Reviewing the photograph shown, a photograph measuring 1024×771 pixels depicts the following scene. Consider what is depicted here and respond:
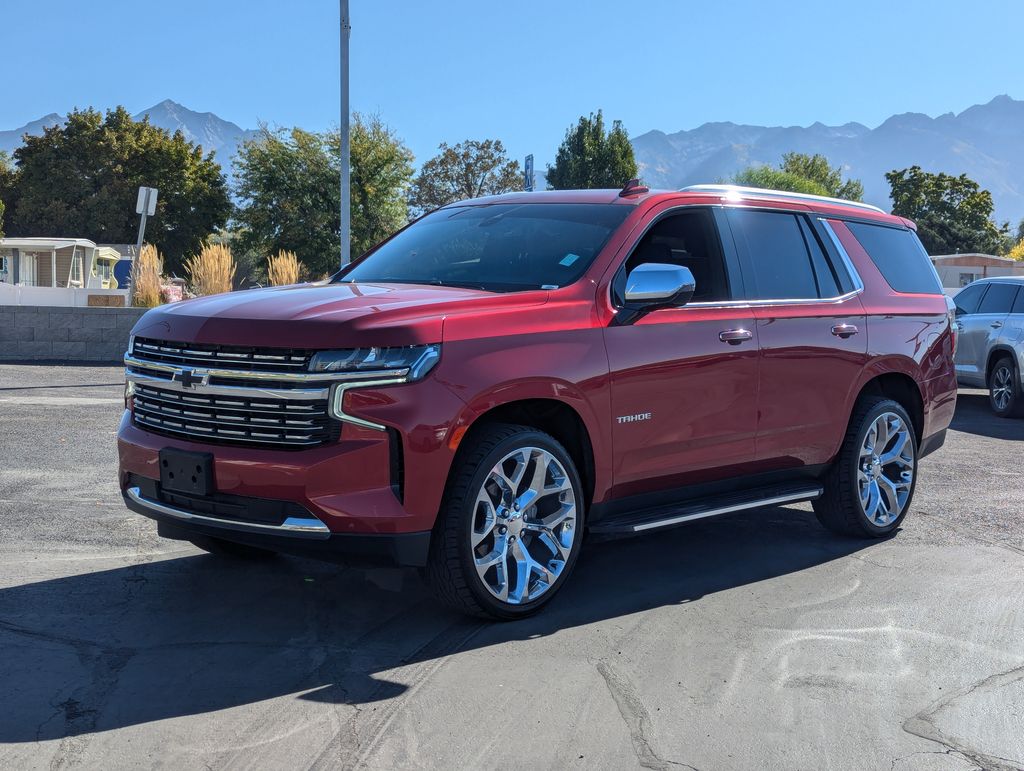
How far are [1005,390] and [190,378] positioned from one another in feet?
38.3

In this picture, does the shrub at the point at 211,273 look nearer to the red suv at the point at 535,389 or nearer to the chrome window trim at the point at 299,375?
Answer: the red suv at the point at 535,389

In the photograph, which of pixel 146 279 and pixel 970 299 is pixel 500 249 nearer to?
pixel 970 299

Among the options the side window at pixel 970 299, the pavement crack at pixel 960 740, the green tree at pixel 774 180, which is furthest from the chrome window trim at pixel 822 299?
the green tree at pixel 774 180

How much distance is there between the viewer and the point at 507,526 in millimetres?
4832

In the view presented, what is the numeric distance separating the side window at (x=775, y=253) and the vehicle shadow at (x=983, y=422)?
6.04m

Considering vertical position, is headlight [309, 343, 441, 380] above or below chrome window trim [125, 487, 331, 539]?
above

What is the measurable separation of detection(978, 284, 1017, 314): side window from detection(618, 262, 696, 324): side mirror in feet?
34.3

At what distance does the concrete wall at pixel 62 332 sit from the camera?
1736cm

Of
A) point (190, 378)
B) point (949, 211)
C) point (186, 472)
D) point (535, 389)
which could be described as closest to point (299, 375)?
point (190, 378)

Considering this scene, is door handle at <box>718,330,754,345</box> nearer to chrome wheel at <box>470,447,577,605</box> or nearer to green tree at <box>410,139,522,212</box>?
chrome wheel at <box>470,447,577,605</box>

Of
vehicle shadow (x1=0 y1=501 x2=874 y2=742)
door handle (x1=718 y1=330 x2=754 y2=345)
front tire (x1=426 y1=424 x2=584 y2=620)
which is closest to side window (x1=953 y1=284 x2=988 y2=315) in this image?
vehicle shadow (x1=0 y1=501 x2=874 y2=742)

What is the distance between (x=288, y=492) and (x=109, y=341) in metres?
14.3

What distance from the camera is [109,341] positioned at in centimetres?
1753

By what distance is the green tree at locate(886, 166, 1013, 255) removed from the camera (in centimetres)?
8700
